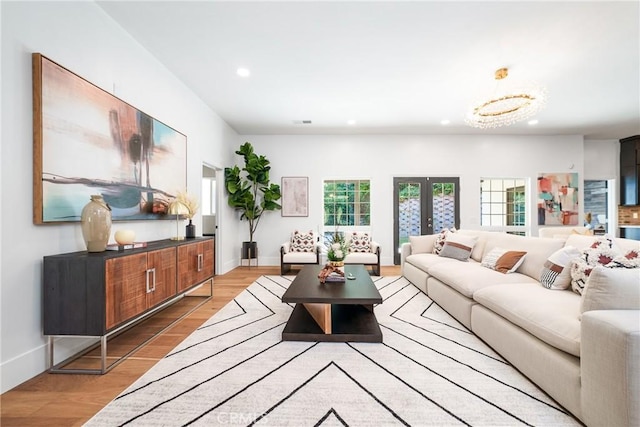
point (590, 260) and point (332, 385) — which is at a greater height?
point (590, 260)

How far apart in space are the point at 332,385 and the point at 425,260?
2674 mm

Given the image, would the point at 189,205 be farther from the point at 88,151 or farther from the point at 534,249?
the point at 534,249

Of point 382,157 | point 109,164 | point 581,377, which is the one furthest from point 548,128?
point 109,164

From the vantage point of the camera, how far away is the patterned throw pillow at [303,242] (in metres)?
5.46

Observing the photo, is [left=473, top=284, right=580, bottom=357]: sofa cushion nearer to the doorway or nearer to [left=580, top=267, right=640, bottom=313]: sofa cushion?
[left=580, top=267, right=640, bottom=313]: sofa cushion

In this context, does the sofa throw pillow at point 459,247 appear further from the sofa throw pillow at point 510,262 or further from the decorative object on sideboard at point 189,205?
the decorative object on sideboard at point 189,205

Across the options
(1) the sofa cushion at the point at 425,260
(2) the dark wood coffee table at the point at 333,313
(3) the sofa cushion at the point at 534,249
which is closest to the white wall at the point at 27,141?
(2) the dark wood coffee table at the point at 333,313

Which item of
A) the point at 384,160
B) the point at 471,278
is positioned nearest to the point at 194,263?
the point at 471,278

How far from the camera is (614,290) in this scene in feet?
4.81

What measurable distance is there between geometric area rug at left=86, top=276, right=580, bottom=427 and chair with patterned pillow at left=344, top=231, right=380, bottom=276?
234 cm

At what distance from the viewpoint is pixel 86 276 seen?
1.82 m

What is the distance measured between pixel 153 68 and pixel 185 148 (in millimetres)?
994

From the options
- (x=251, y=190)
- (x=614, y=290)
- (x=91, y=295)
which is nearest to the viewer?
(x=614, y=290)

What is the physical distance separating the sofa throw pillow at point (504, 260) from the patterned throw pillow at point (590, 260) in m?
0.76
